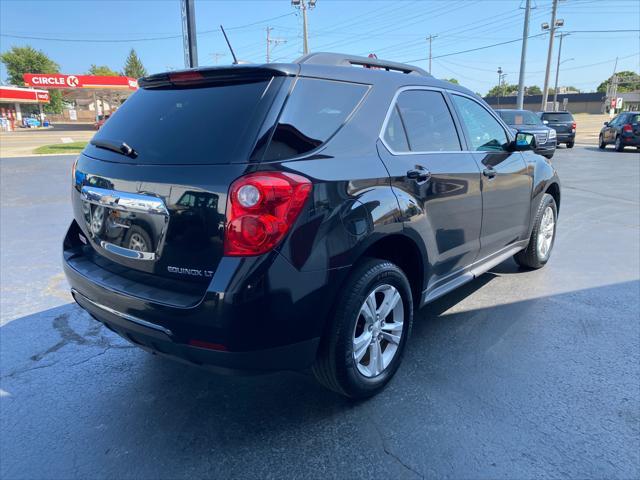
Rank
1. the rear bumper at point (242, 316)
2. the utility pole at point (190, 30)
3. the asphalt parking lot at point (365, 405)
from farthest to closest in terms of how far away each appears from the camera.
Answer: the utility pole at point (190, 30) < the asphalt parking lot at point (365, 405) < the rear bumper at point (242, 316)

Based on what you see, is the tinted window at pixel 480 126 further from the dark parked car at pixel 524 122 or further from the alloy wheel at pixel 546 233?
the dark parked car at pixel 524 122

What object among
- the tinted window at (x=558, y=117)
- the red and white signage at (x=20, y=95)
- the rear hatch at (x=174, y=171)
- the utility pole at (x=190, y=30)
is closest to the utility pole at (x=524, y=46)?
the tinted window at (x=558, y=117)

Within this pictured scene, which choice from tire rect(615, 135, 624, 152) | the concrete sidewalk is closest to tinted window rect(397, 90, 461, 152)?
the concrete sidewalk

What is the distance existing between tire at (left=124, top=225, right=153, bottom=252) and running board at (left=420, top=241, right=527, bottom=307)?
1.76 meters

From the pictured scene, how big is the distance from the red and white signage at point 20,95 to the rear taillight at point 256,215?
68963 mm

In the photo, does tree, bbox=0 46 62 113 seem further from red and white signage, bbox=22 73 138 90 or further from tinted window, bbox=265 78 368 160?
tinted window, bbox=265 78 368 160

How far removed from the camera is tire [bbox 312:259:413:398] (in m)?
2.46

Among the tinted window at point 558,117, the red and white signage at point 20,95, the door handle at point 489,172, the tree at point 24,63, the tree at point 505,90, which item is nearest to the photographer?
the door handle at point 489,172

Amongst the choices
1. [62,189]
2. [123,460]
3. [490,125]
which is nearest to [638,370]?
[490,125]

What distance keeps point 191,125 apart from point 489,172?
7.71 ft

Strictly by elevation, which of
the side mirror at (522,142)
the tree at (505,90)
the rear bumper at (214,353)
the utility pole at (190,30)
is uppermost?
the tree at (505,90)

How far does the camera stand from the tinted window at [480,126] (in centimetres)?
374

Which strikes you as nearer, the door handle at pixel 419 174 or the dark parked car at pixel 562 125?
the door handle at pixel 419 174

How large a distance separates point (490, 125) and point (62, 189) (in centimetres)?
891
